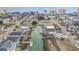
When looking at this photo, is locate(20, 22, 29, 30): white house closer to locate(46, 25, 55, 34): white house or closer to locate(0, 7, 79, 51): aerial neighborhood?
locate(0, 7, 79, 51): aerial neighborhood

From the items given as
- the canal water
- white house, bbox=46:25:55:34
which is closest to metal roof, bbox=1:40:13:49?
the canal water

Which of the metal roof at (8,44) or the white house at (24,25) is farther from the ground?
the white house at (24,25)

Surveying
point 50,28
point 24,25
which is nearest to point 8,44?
point 24,25

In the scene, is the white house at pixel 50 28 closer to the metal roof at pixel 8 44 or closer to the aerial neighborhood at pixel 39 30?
the aerial neighborhood at pixel 39 30

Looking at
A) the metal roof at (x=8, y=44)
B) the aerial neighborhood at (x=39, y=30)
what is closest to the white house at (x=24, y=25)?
the aerial neighborhood at (x=39, y=30)
